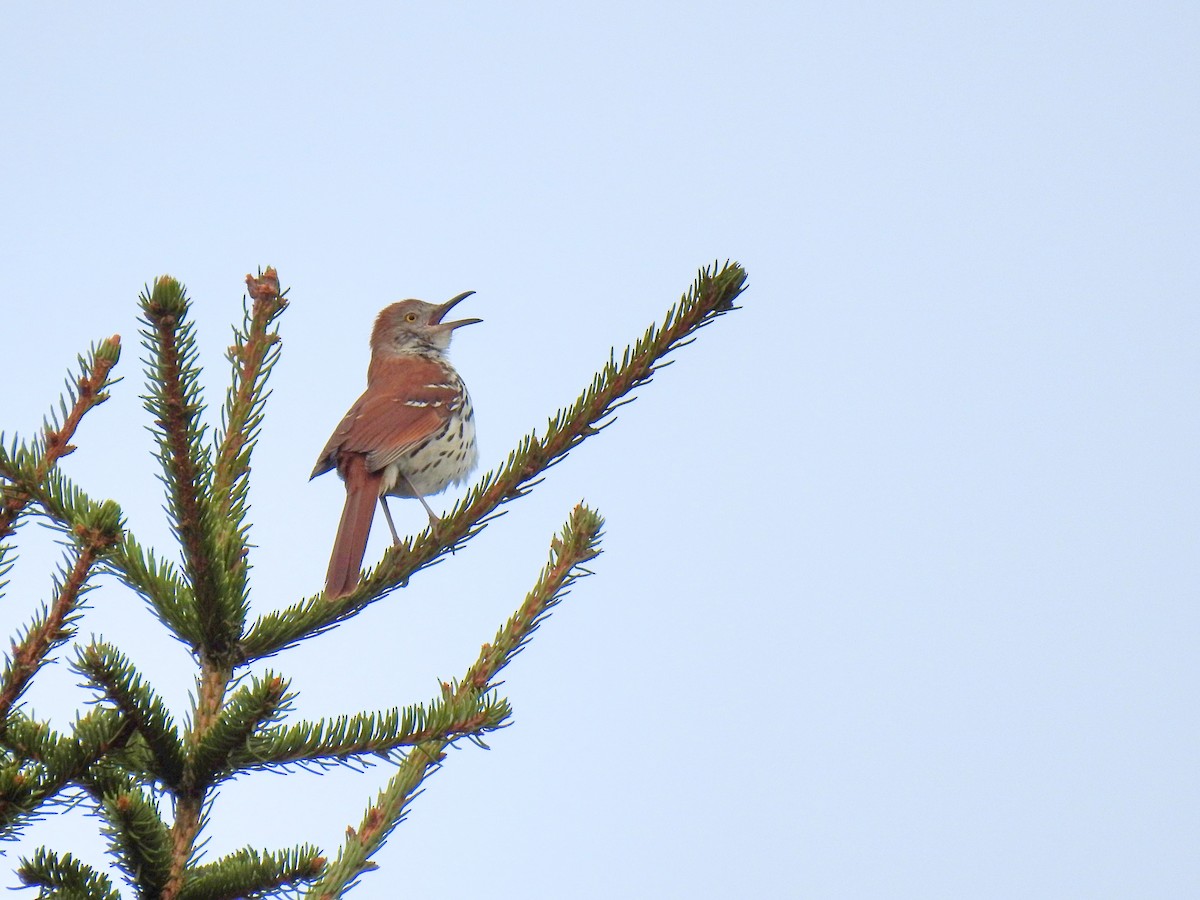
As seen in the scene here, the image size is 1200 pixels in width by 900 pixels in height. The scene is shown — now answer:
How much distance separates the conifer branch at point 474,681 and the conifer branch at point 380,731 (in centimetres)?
4

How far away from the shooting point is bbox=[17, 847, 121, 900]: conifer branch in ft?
6.82

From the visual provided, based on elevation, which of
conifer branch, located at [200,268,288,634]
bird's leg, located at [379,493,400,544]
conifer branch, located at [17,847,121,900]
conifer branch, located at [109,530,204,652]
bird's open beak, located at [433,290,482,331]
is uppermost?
bird's open beak, located at [433,290,482,331]

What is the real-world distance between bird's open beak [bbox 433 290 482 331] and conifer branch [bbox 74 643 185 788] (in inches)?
206

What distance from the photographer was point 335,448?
5.09 m

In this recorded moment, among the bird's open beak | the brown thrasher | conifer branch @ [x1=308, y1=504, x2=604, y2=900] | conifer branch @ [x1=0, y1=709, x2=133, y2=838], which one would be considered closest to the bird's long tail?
the brown thrasher

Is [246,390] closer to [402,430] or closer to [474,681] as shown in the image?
[474,681]

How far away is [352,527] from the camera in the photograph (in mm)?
4270

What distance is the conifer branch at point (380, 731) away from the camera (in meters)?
2.29

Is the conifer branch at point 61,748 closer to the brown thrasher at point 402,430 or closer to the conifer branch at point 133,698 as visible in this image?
the conifer branch at point 133,698

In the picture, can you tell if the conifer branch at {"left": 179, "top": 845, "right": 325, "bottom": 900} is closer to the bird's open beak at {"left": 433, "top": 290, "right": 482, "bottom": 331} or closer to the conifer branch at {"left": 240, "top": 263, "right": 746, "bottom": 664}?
the conifer branch at {"left": 240, "top": 263, "right": 746, "bottom": 664}

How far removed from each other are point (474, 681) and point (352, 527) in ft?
5.80

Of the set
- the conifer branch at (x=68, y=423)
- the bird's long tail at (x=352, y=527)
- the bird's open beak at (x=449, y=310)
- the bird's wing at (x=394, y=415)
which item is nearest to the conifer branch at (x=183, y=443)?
the conifer branch at (x=68, y=423)

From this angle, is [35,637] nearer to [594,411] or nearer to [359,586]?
[359,586]

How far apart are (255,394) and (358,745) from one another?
0.86m
